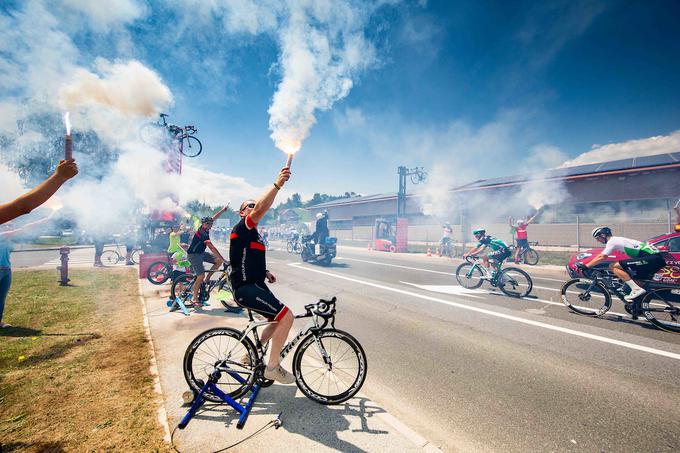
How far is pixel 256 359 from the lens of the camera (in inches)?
121

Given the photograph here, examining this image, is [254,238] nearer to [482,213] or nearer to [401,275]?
[401,275]

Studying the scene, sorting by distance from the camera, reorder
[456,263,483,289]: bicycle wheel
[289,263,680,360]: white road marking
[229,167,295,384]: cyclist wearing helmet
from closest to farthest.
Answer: [229,167,295,384]: cyclist wearing helmet < [289,263,680,360]: white road marking < [456,263,483,289]: bicycle wheel

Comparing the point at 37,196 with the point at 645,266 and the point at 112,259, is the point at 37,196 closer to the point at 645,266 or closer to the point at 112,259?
the point at 645,266

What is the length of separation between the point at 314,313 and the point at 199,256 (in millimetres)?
4972

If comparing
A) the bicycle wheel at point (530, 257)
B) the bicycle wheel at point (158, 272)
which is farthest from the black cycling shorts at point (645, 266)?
the bicycle wheel at point (158, 272)

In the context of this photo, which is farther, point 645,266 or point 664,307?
point 645,266

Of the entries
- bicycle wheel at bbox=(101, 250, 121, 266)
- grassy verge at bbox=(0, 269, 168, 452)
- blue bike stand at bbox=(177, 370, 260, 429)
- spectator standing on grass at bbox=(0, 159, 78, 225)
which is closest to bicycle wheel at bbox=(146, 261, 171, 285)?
grassy verge at bbox=(0, 269, 168, 452)

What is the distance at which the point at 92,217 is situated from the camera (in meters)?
12.6

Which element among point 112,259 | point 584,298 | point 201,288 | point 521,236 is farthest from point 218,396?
point 112,259

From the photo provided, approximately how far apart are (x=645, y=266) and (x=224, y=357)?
26.4 ft

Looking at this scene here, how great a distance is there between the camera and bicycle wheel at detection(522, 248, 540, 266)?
1452 centimetres

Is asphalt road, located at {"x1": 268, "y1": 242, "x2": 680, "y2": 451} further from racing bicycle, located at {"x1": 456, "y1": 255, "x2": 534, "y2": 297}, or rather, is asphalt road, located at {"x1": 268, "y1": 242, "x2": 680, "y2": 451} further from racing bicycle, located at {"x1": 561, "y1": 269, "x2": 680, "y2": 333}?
racing bicycle, located at {"x1": 456, "y1": 255, "x2": 534, "y2": 297}

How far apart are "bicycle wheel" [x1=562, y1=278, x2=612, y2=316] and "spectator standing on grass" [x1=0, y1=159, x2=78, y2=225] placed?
28.3ft

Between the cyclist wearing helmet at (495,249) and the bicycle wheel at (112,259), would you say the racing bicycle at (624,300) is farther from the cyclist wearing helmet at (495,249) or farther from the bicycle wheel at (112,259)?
the bicycle wheel at (112,259)
